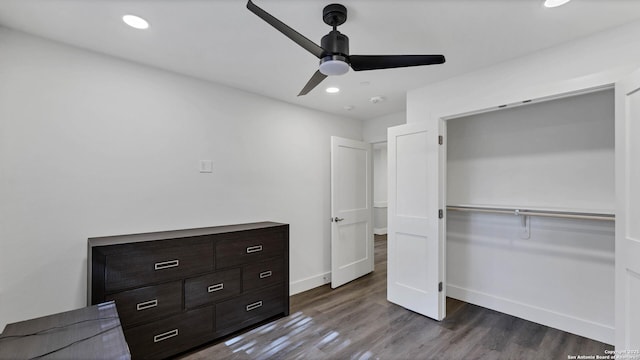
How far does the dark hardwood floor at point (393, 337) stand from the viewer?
228 centimetres

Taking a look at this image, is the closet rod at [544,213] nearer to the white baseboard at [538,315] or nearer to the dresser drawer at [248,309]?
the white baseboard at [538,315]

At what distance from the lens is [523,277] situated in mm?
2844

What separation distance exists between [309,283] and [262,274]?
3.67 feet

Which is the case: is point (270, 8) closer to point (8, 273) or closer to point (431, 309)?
point (8, 273)

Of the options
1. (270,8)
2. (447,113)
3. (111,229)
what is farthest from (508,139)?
(111,229)

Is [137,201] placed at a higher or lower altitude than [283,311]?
higher

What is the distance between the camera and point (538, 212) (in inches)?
104

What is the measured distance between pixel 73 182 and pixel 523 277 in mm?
4168

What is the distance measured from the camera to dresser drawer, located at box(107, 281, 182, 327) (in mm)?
2021

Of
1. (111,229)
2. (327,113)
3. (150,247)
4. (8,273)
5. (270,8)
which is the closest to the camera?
(270,8)

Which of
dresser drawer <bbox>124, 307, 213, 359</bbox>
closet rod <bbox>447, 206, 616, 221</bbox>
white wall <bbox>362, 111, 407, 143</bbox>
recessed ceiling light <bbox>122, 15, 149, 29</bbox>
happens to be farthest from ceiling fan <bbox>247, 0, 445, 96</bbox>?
white wall <bbox>362, 111, 407, 143</bbox>

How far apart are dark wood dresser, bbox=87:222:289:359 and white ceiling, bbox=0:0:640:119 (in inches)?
59.5

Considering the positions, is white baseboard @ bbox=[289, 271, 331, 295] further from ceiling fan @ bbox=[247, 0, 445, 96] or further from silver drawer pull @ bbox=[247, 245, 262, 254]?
ceiling fan @ bbox=[247, 0, 445, 96]

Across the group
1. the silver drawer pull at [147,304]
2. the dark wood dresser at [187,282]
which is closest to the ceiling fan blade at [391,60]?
the dark wood dresser at [187,282]
